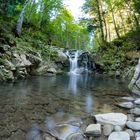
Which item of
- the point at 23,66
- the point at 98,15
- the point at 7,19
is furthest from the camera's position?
the point at 98,15

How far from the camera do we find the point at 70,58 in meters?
23.1

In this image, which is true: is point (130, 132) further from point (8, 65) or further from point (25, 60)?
point (25, 60)

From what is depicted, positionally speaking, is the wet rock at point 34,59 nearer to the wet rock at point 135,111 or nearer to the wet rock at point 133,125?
the wet rock at point 135,111

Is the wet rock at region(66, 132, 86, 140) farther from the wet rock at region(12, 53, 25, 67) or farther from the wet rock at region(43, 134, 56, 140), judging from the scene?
the wet rock at region(12, 53, 25, 67)

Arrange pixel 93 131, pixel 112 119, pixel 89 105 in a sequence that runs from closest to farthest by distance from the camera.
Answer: pixel 93 131 → pixel 112 119 → pixel 89 105

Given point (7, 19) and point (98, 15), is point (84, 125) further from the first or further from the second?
point (98, 15)

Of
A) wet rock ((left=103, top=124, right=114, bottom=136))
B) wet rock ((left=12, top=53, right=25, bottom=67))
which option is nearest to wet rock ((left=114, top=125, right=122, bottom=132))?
wet rock ((left=103, top=124, right=114, bottom=136))

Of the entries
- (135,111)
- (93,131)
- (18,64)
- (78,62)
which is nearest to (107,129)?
(93,131)

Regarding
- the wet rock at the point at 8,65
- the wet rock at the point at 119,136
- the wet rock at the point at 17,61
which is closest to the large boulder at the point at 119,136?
the wet rock at the point at 119,136

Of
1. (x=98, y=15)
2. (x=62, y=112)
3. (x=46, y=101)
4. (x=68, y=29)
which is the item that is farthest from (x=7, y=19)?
(x=68, y=29)

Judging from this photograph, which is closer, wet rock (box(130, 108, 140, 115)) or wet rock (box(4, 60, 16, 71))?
wet rock (box(130, 108, 140, 115))

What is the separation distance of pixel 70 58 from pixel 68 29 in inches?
828

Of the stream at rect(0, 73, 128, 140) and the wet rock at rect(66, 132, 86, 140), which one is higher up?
the stream at rect(0, 73, 128, 140)

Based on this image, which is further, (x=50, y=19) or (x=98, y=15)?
(x=50, y=19)
